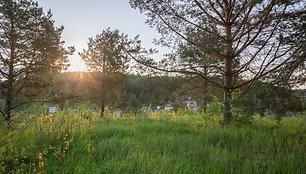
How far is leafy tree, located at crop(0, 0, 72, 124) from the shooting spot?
27.3 feet

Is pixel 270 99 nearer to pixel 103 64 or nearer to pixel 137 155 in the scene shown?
pixel 137 155

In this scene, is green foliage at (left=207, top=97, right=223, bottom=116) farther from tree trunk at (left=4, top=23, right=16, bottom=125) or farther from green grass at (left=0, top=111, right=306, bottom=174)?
tree trunk at (left=4, top=23, right=16, bottom=125)

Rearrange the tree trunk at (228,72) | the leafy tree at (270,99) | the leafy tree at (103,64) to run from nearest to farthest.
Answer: the leafy tree at (270,99) < the tree trunk at (228,72) < the leafy tree at (103,64)

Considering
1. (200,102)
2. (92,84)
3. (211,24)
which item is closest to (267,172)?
(211,24)

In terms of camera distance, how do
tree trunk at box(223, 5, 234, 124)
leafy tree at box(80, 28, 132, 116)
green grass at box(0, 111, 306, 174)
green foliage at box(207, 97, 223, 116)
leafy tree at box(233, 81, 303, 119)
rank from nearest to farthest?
1. green grass at box(0, 111, 306, 174)
2. leafy tree at box(233, 81, 303, 119)
3. tree trunk at box(223, 5, 234, 124)
4. green foliage at box(207, 97, 223, 116)
5. leafy tree at box(80, 28, 132, 116)

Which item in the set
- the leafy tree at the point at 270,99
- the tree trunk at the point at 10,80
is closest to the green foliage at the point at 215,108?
the leafy tree at the point at 270,99

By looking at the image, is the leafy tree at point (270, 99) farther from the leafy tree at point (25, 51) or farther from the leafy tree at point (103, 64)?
the leafy tree at point (103, 64)

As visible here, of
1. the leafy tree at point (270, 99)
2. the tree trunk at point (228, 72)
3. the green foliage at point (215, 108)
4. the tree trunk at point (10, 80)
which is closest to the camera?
the leafy tree at point (270, 99)

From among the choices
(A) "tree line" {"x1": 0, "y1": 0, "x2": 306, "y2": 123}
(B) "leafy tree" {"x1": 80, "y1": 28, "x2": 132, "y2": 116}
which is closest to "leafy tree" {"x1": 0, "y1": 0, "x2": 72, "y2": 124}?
(A) "tree line" {"x1": 0, "y1": 0, "x2": 306, "y2": 123}

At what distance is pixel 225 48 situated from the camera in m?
7.43

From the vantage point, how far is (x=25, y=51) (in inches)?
343

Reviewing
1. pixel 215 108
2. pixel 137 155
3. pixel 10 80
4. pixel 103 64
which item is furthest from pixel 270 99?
pixel 103 64

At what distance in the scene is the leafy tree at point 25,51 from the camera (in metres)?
8.33

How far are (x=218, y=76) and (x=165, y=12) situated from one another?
3.10 metres
